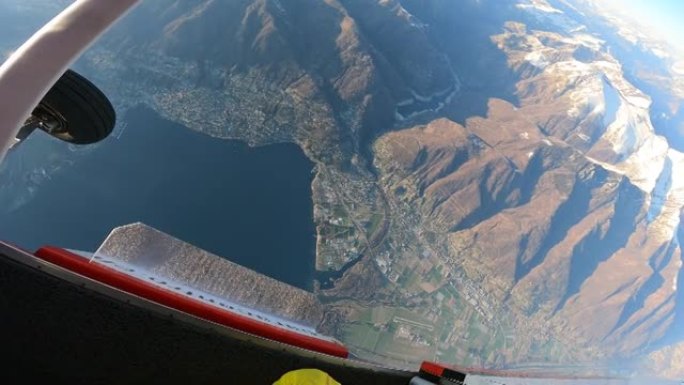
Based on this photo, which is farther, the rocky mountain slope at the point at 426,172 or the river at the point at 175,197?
the rocky mountain slope at the point at 426,172

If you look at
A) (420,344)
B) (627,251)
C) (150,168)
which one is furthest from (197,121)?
(627,251)

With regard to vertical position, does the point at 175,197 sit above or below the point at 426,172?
above

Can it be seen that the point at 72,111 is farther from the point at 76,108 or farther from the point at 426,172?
the point at 426,172

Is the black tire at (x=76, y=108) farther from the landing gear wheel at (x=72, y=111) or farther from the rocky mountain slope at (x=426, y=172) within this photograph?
the rocky mountain slope at (x=426, y=172)

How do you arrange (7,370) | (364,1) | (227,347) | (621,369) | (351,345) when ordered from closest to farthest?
(7,370) < (227,347) < (351,345) < (621,369) < (364,1)

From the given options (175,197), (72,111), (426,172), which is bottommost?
(426,172)

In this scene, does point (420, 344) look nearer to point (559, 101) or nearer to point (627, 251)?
point (627, 251)

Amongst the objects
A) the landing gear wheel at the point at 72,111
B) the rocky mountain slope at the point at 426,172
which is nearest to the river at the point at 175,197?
the rocky mountain slope at the point at 426,172

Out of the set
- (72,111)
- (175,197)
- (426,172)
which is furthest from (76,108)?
(426,172)
